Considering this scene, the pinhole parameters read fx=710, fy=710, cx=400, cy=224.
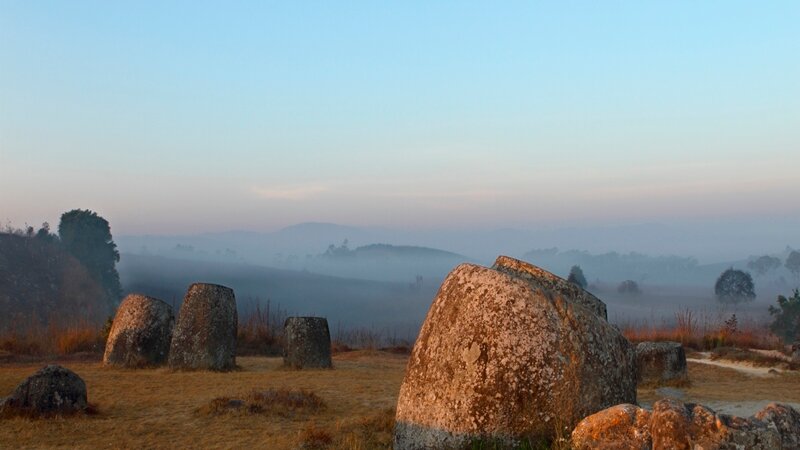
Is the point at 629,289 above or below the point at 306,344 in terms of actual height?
below

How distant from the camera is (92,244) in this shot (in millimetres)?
63969

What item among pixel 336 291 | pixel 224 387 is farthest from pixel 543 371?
pixel 336 291

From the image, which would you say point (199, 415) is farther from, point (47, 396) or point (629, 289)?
point (629, 289)

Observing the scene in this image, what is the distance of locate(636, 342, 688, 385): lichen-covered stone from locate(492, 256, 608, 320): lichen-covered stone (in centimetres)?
904

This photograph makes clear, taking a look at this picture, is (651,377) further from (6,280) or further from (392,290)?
(392,290)

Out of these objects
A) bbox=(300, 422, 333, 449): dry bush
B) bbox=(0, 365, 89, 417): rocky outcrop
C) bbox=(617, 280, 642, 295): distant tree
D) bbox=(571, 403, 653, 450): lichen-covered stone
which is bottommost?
bbox=(617, 280, 642, 295): distant tree

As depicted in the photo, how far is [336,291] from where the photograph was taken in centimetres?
13550

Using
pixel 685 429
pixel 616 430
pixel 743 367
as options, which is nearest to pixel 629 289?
pixel 743 367

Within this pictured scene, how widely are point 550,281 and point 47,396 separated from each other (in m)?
7.13

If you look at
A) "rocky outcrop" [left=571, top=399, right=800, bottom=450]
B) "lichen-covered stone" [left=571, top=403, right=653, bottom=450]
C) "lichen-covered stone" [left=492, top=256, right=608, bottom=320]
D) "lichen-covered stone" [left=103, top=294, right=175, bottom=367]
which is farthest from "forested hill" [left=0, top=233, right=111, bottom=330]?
"rocky outcrop" [left=571, top=399, right=800, bottom=450]

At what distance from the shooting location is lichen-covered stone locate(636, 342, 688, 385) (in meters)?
16.0

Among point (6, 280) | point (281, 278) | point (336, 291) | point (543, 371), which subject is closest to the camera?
point (543, 371)

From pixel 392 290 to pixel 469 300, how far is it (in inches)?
5729

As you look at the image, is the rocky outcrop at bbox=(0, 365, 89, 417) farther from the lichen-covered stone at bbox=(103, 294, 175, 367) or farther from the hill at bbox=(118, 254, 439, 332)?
the hill at bbox=(118, 254, 439, 332)
